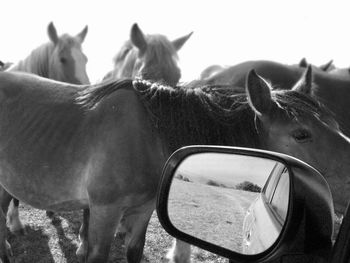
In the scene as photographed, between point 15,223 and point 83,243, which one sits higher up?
point 83,243

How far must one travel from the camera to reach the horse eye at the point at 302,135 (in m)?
1.80

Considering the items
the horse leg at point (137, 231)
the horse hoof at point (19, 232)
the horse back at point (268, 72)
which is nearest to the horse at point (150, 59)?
the horse back at point (268, 72)

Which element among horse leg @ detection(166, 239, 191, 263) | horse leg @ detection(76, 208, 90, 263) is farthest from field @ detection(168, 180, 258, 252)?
horse leg @ detection(76, 208, 90, 263)

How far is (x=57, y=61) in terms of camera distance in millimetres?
5035

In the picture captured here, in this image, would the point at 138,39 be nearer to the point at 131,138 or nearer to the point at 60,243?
the point at 131,138

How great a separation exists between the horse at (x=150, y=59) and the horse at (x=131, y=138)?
4.08 ft

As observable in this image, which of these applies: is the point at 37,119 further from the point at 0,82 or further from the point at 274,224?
the point at 274,224

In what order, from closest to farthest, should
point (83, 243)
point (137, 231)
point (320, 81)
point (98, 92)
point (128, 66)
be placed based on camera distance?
1. point (98, 92)
2. point (137, 231)
3. point (83, 243)
4. point (320, 81)
5. point (128, 66)

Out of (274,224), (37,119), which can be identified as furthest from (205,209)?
(37,119)

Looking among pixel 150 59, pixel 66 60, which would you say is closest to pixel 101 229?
pixel 150 59

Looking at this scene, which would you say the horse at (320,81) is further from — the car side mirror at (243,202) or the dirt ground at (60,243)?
the car side mirror at (243,202)

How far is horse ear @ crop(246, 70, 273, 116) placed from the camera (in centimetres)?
185

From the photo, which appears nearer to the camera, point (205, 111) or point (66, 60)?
point (205, 111)

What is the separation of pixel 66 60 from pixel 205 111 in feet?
11.7
